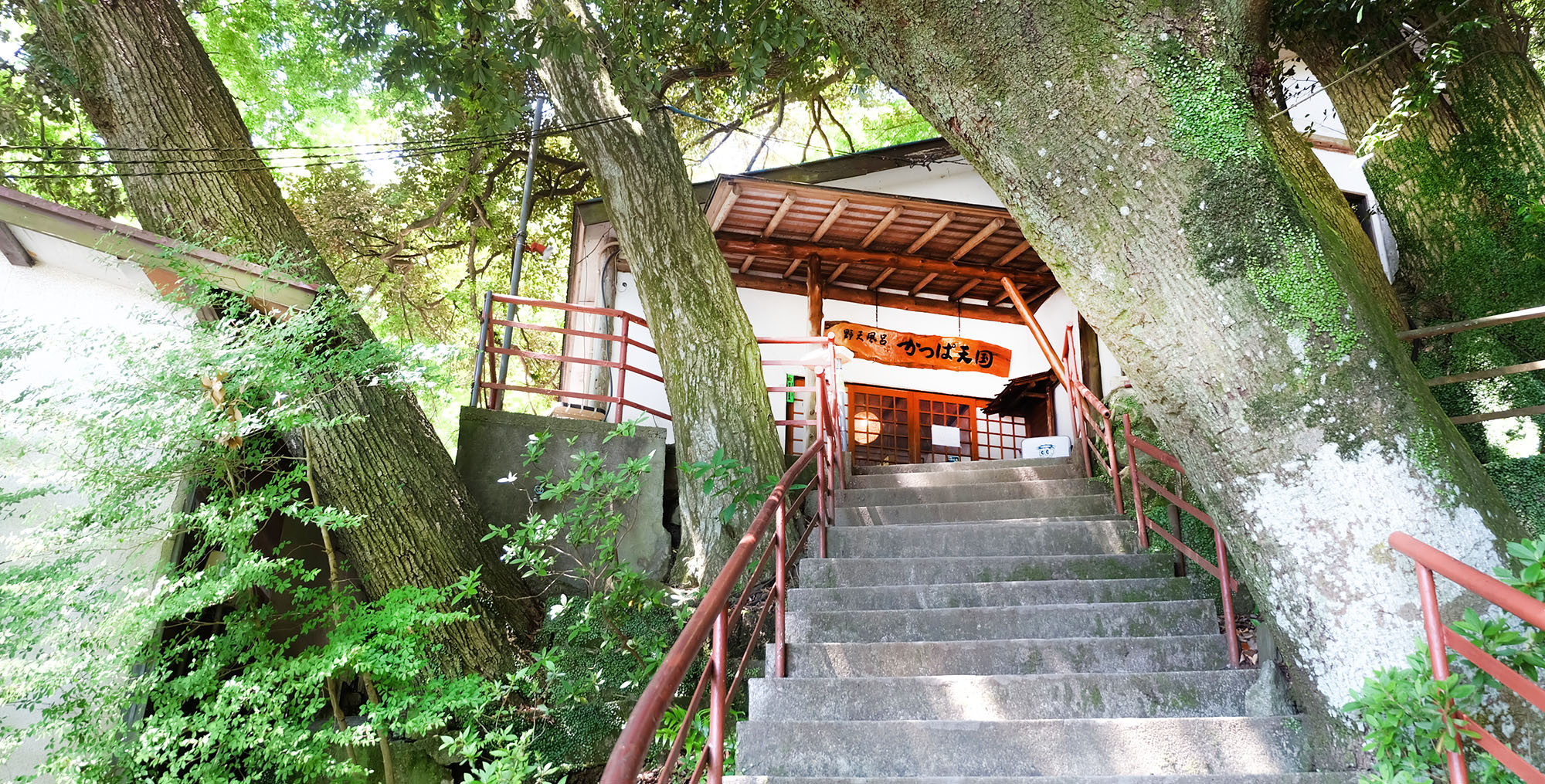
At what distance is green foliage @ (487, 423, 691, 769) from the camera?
14.5 ft

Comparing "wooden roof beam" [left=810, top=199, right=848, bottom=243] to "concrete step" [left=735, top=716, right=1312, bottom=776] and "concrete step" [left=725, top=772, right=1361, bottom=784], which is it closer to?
"concrete step" [left=735, top=716, right=1312, bottom=776]

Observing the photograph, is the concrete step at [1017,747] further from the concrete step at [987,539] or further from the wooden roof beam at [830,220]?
the wooden roof beam at [830,220]

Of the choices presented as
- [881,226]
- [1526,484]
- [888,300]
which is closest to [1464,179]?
[1526,484]

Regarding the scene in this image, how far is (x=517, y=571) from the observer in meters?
5.56

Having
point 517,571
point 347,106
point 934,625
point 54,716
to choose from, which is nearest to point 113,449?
point 54,716

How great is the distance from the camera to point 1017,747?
2.86 m

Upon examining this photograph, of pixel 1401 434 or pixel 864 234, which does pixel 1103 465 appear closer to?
pixel 1401 434

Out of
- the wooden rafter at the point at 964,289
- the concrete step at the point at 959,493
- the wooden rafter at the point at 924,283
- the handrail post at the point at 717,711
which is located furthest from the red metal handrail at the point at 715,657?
the wooden rafter at the point at 964,289

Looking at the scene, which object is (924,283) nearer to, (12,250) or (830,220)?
(830,220)

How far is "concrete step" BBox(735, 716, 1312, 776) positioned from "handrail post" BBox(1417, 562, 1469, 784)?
39.6 inches

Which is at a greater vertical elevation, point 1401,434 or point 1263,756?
point 1401,434

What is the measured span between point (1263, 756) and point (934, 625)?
4.34 ft

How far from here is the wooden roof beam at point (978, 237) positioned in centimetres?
792

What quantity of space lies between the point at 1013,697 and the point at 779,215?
5.67 metres
